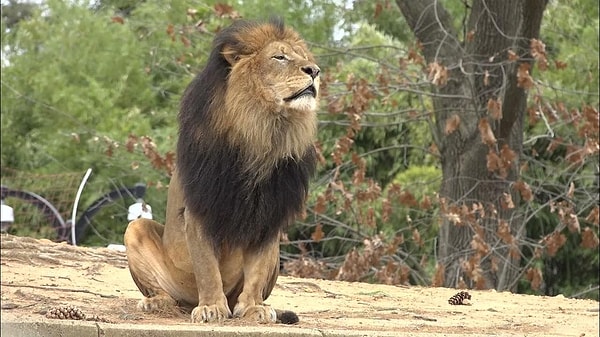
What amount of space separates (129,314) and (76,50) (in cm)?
1401

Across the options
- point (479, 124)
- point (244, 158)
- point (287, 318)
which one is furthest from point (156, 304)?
point (479, 124)

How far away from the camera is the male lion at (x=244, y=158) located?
5.20 metres

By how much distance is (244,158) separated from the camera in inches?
206

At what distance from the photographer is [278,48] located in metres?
5.28

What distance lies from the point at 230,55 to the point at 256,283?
1033 mm

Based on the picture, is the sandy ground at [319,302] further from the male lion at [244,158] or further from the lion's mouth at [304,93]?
the lion's mouth at [304,93]

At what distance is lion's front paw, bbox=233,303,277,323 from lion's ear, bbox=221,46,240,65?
1096 mm

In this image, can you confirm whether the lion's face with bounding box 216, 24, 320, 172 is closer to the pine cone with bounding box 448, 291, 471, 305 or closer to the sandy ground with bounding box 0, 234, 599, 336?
the sandy ground with bounding box 0, 234, 599, 336

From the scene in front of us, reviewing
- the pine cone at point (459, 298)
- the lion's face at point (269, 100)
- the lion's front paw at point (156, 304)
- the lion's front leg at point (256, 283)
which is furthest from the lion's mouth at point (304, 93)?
the pine cone at point (459, 298)

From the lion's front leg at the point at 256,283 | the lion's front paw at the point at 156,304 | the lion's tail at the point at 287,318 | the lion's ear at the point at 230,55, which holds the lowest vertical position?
the lion's front paw at the point at 156,304

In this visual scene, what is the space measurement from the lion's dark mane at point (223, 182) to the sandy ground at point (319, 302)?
1.37 feet

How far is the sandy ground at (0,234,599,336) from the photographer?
5.38 metres

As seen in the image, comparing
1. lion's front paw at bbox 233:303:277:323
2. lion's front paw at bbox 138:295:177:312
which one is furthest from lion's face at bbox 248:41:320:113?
lion's front paw at bbox 138:295:177:312

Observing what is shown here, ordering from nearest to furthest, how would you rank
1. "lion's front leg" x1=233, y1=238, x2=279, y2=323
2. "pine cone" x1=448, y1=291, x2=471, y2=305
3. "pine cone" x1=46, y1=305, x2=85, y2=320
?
"pine cone" x1=46, y1=305, x2=85, y2=320, "lion's front leg" x1=233, y1=238, x2=279, y2=323, "pine cone" x1=448, y1=291, x2=471, y2=305
